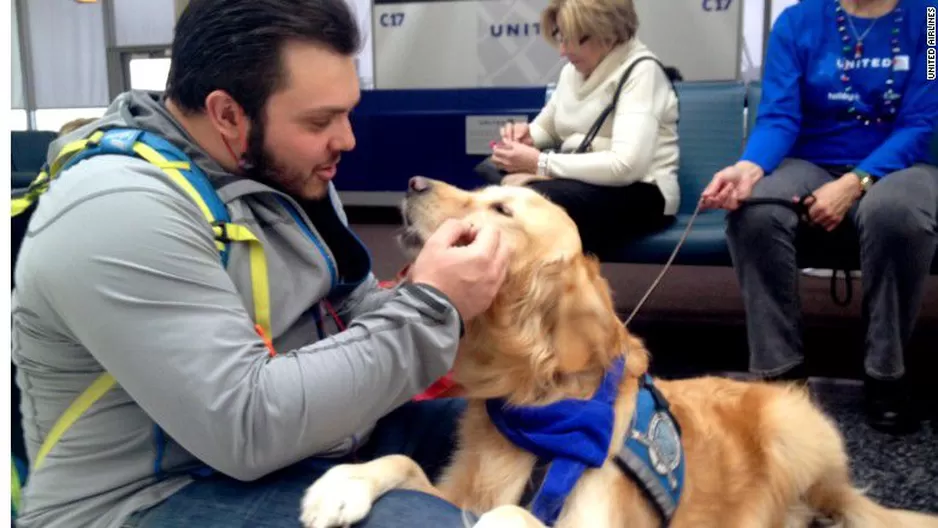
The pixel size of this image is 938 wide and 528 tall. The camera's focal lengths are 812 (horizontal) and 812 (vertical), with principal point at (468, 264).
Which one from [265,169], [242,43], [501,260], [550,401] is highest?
[242,43]

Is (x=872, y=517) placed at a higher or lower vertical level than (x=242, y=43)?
lower

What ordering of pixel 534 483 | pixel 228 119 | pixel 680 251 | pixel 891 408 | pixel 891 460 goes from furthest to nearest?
pixel 680 251, pixel 891 408, pixel 891 460, pixel 534 483, pixel 228 119

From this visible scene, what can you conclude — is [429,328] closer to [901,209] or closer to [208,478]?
[208,478]

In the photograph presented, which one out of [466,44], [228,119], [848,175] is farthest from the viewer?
[466,44]

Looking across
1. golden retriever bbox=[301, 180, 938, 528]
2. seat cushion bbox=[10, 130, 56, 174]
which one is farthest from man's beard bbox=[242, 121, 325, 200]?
seat cushion bbox=[10, 130, 56, 174]

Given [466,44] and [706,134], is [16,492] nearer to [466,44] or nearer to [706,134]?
[706,134]

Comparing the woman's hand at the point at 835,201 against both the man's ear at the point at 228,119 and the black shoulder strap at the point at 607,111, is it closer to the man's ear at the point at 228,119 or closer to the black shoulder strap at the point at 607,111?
the black shoulder strap at the point at 607,111

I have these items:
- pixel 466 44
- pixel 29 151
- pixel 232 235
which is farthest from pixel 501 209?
pixel 466 44

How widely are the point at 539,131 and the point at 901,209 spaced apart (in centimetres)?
131

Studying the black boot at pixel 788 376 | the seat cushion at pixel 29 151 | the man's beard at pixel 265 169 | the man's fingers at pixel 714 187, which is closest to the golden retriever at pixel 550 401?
the man's beard at pixel 265 169

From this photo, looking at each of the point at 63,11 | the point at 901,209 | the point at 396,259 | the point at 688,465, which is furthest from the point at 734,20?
the point at 63,11

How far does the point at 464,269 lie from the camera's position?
1128 millimetres

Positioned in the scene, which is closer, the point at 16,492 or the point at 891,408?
the point at 16,492

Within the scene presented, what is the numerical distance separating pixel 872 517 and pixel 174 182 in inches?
57.2
